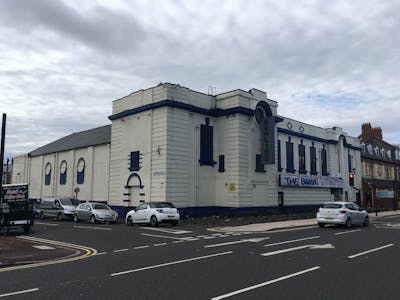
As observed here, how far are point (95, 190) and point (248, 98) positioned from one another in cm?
1673

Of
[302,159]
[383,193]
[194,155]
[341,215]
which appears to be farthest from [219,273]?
[383,193]

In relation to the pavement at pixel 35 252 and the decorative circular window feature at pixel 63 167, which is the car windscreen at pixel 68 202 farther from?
the pavement at pixel 35 252

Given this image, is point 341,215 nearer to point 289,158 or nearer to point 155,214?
point 155,214

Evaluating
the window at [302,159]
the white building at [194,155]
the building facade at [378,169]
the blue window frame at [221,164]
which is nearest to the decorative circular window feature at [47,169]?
the white building at [194,155]

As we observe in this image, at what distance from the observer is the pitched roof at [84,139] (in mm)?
40397

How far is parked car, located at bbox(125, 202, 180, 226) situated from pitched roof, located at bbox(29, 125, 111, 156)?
596 inches

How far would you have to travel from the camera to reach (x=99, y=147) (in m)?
38.7

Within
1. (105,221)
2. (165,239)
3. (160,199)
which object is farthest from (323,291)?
(160,199)

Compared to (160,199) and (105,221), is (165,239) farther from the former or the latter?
(160,199)

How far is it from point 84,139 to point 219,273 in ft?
128

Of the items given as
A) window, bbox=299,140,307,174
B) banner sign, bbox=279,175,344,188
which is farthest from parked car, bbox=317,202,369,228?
window, bbox=299,140,307,174

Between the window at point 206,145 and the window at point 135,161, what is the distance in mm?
5022

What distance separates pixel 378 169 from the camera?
5847cm

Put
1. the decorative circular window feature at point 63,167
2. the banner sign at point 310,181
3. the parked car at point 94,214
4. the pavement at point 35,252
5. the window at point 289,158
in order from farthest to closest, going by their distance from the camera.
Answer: the decorative circular window feature at point 63,167 < the window at point 289,158 < the banner sign at point 310,181 < the parked car at point 94,214 < the pavement at point 35,252
